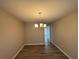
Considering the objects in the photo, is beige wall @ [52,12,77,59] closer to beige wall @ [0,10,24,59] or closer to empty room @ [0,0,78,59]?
empty room @ [0,0,78,59]

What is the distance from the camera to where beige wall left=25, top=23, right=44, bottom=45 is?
35.5ft

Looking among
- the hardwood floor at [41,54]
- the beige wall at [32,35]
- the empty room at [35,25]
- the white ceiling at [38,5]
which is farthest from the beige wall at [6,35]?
the beige wall at [32,35]

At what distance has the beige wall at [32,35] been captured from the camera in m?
10.8

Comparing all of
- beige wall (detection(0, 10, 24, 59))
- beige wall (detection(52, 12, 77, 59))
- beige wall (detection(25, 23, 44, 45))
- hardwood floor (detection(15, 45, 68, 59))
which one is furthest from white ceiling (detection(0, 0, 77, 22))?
beige wall (detection(25, 23, 44, 45))

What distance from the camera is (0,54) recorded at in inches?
161

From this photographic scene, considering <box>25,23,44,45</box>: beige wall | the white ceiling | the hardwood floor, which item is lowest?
the hardwood floor

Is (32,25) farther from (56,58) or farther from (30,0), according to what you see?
(30,0)

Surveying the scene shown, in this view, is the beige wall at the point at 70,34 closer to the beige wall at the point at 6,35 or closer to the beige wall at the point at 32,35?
the beige wall at the point at 6,35

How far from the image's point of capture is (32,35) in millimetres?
10898

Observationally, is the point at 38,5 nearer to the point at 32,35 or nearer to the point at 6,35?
the point at 6,35

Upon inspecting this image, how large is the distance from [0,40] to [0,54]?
1.50 feet

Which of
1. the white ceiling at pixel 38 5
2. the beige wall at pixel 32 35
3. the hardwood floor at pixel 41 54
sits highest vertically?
the white ceiling at pixel 38 5

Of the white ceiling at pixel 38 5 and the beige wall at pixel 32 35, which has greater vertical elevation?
the white ceiling at pixel 38 5

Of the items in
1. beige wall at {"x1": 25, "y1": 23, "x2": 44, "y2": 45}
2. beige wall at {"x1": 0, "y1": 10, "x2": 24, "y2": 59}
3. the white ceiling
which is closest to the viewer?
the white ceiling
